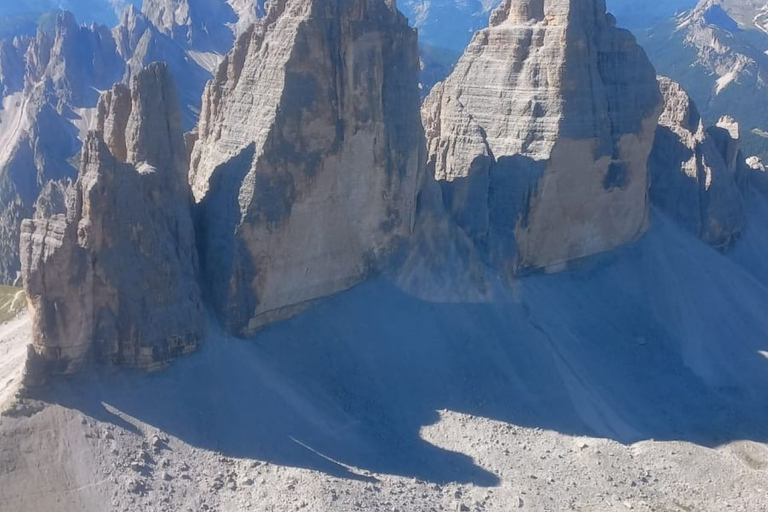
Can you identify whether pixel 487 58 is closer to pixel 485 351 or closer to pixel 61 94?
pixel 485 351

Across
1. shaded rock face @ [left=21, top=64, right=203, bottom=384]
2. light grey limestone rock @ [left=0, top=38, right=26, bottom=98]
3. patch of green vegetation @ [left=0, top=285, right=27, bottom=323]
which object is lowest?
patch of green vegetation @ [left=0, top=285, right=27, bottom=323]

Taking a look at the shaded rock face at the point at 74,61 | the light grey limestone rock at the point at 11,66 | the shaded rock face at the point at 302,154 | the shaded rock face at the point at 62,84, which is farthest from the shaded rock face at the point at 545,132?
the light grey limestone rock at the point at 11,66

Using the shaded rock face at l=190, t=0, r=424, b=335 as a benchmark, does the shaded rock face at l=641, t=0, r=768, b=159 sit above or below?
above

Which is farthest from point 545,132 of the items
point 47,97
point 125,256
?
point 47,97

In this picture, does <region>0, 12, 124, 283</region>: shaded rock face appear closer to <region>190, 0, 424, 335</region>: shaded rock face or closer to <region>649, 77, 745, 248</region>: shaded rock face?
<region>190, 0, 424, 335</region>: shaded rock face

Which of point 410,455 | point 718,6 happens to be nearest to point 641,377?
point 410,455

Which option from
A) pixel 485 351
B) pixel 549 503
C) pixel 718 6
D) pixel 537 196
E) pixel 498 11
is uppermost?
pixel 718 6

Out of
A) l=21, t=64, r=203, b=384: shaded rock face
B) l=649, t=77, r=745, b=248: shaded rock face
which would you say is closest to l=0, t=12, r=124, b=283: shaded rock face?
l=21, t=64, r=203, b=384: shaded rock face
